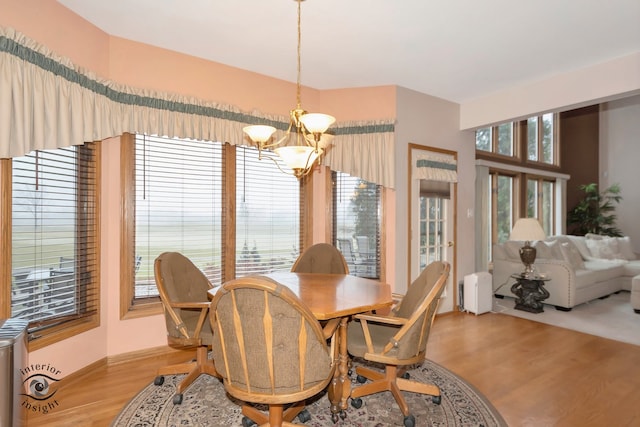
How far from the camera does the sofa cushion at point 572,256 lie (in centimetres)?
528

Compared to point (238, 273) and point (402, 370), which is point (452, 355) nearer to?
point (402, 370)

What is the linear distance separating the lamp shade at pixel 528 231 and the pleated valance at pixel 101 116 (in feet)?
6.35

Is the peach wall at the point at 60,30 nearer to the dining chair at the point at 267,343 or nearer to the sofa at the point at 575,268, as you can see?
the dining chair at the point at 267,343

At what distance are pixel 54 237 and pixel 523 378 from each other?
3.69 meters

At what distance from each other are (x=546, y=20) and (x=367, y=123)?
5.97 ft

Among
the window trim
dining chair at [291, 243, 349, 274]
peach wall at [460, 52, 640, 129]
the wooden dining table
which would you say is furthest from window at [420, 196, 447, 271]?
the window trim

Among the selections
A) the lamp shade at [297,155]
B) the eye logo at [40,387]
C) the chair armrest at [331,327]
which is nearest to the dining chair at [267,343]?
Answer: the chair armrest at [331,327]

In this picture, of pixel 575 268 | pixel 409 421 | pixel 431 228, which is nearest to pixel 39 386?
pixel 409 421

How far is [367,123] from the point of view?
4.07 metres

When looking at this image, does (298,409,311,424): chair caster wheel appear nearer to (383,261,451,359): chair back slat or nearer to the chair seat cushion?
the chair seat cushion

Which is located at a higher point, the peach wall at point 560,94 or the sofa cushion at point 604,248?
the peach wall at point 560,94

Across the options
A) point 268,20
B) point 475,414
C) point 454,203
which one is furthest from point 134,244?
point 454,203

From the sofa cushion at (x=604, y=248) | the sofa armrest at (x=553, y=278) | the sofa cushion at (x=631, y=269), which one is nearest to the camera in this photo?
the sofa armrest at (x=553, y=278)

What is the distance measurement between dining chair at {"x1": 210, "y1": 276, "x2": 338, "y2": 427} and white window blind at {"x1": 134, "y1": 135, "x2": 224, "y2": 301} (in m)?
1.83
